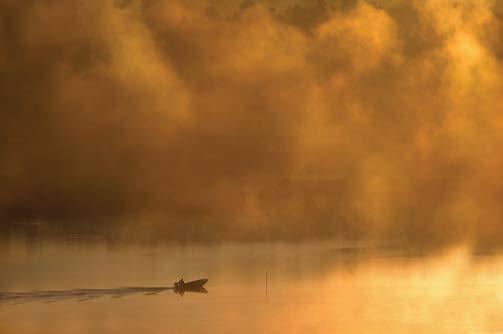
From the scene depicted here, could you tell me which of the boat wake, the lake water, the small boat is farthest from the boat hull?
the boat wake

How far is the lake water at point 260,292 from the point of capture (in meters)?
33.9

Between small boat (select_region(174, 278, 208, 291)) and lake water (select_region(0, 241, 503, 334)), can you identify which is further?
small boat (select_region(174, 278, 208, 291))

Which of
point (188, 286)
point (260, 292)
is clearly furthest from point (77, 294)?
point (260, 292)

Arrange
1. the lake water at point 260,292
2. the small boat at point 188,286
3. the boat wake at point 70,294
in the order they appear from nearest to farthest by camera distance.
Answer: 1. the lake water at point 260,292
2. the boat wake at point 70,294
3. the small boat at point 188,286

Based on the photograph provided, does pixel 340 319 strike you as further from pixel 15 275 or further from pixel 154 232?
pixel 154 232

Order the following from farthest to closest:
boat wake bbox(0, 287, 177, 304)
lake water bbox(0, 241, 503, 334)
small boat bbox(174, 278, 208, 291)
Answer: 1. small boat bbox(174, 278, 208, 291)
2. boat wake bbox(0, 287, 177, 304)
3. lake water bbox(0, 241, 503, 334)

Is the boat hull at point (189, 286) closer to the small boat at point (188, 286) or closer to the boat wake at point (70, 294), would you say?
the small boat at point (188, 286)

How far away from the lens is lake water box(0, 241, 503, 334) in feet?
111

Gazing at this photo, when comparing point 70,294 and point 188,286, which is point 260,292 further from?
point 70,294

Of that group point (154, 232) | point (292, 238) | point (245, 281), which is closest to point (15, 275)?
point (245, 281)

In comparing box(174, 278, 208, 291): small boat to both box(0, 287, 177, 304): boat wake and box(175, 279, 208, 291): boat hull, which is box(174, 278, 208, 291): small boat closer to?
box(175, 279, 208, 291): boat hull

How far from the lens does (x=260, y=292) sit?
1678 inches

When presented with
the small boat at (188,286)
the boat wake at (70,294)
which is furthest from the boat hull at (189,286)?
the boat wake at (70,294)

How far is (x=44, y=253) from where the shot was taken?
6525 cm
